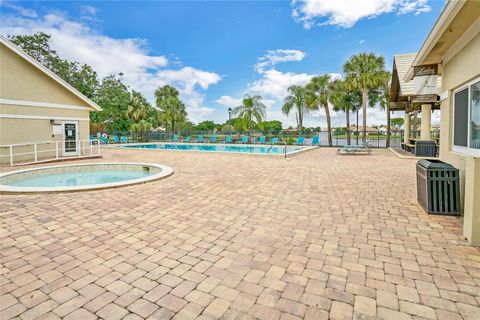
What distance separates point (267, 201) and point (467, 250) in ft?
9.98

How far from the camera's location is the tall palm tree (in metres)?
22.5

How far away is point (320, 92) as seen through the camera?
24.9 meters

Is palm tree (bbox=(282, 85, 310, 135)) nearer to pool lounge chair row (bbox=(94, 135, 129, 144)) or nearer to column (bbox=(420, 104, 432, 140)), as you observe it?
column (bbox=(420, 104, 432, 140))

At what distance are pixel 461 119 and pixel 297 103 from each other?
2177 centimetres

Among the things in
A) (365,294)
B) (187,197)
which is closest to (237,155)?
(187,197)

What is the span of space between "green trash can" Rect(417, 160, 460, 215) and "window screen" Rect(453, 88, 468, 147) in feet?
2.75

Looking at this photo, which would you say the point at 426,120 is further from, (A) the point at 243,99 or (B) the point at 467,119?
(A) the point at 243,99

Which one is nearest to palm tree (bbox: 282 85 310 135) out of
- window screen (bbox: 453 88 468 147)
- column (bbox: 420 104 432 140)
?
column (bbox: 420 104 432 140)

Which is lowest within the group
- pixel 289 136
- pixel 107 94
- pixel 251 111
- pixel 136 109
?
pixel 289 136

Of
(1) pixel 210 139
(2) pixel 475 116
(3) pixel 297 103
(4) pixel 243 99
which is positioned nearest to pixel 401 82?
(2) pixel 475 116

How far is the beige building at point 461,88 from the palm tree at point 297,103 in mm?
20284

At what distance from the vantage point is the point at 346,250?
313cm

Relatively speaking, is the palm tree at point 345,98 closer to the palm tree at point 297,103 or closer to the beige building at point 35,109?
the palm tree at point 297,103

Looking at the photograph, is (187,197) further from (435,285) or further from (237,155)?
(237,155)
